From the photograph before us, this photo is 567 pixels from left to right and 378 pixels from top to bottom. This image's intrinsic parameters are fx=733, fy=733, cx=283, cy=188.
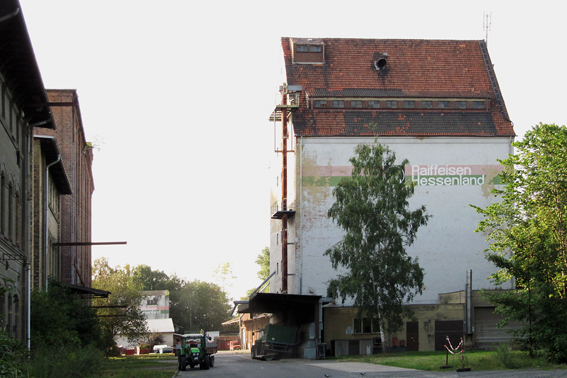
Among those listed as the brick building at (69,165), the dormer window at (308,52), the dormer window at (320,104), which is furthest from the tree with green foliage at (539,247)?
the dormer window at (308,52)

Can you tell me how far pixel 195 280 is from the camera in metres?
124

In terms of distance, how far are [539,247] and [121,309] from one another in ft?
143

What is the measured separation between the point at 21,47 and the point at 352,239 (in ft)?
87.2

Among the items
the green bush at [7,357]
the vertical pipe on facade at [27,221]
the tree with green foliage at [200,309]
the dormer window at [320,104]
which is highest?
the dormer window at [320,104]

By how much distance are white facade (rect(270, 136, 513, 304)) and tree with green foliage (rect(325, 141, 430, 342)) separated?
873cm

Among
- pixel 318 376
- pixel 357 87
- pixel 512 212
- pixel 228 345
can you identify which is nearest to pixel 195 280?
pixel 228 345

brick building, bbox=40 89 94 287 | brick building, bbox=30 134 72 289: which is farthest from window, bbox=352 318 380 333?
brick building, bbox=30 134 72 289

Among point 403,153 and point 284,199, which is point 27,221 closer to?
point 284,199

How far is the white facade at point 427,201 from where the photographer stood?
53000 millimetres

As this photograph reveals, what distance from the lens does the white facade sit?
53.0 meters

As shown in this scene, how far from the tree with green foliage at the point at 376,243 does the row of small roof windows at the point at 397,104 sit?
11.7 metres

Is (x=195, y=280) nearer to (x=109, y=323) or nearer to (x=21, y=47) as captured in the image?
(x=109, y=323)

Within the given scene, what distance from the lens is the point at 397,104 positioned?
56250 mm

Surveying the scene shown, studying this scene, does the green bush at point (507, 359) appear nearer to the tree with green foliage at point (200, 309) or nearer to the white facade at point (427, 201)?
the white facade at point (427, 201)
